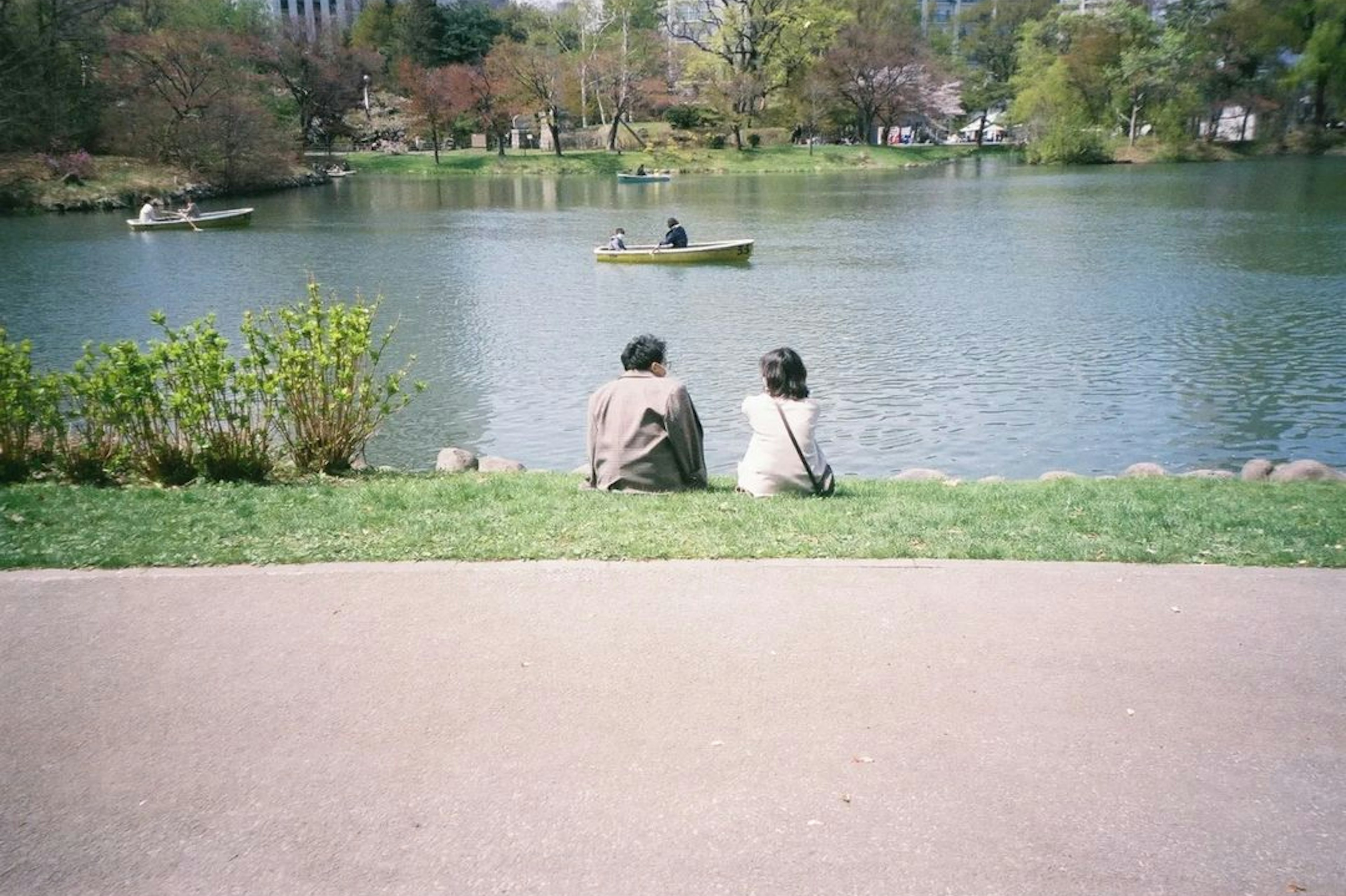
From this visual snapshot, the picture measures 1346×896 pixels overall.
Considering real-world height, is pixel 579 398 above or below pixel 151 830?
below

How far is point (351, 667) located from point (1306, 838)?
3.67 meters

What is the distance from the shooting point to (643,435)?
23.8ft

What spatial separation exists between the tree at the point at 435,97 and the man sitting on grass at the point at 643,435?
238 ft

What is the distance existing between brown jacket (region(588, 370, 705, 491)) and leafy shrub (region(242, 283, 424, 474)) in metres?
1.70

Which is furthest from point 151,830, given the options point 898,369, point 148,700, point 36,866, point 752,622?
point 898,369

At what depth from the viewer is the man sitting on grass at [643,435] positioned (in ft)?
23.5

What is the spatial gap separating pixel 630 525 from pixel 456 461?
4093 millimetres

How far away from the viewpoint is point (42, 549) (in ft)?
18.7

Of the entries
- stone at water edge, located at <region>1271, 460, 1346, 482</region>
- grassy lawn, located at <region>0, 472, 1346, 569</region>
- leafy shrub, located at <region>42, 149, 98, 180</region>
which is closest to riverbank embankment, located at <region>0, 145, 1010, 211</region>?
leafy shrub, located at <region>42, 149, 98, 180</region>

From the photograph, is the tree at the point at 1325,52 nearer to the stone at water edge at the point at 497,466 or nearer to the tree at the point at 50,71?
the tree at the point at 50,71

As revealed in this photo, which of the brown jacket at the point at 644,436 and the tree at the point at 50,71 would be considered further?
the tree at the point at 50,71

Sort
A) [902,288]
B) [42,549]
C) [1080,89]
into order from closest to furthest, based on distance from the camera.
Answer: [42,549]
[902,288]
[1080,89]

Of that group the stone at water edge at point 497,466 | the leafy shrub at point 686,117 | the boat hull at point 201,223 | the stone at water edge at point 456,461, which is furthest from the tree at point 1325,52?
the stone at water edge at point 456,461

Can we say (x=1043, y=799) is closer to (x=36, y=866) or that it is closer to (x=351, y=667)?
(x=351, y=667)
